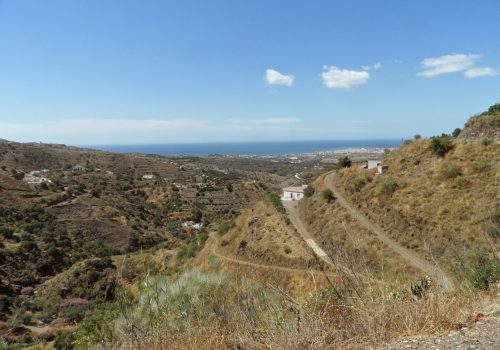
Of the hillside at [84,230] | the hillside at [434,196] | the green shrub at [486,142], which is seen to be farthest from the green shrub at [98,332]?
the green shrub at [486,142]

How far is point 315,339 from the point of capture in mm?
3533

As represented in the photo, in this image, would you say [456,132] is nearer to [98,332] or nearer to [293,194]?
[293,194]

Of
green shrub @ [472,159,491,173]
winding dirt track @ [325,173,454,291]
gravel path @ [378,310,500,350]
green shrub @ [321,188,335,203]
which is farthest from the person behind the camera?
green shrub @ [321,188,335,203]

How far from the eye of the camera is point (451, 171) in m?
23.6

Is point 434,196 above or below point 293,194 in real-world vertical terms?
Answer: above

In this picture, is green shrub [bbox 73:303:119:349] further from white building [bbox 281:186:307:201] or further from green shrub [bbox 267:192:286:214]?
white building [bbox 281:186:307:201]

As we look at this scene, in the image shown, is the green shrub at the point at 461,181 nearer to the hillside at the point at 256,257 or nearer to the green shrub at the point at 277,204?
the hillside at the point at 256,257

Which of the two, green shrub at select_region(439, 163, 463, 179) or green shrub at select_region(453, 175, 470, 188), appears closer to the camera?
green shrub at select_region(453, 175, 470, 188)

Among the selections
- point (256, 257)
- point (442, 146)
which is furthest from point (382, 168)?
point (256, 257)

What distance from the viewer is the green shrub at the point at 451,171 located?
23.5 meters

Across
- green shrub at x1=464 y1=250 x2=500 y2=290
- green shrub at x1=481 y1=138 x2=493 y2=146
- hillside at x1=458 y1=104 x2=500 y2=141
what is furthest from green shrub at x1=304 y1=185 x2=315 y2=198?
green shrub at x1=464 y1=250 x2=500 y2=290

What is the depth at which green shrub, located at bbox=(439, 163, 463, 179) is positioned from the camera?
23531 mm

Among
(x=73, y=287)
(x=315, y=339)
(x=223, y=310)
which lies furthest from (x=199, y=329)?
(x=73, y=287)

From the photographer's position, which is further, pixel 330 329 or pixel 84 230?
pixel 84 230
